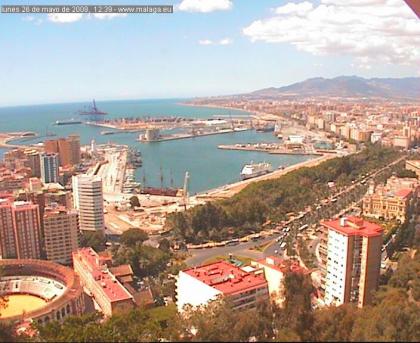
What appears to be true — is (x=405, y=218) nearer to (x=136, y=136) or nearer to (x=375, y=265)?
(x=375, y=265)

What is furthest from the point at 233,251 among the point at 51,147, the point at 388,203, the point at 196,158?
the point at 196,158

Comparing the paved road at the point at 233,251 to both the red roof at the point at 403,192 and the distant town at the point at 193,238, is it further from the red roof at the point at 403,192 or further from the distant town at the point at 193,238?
the red roof at the point at 403,192

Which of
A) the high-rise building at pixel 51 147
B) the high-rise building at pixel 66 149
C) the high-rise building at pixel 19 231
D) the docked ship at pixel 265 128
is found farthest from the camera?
the docked ship at pixel 265 128

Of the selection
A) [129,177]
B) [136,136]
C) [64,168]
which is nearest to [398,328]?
[129,177]

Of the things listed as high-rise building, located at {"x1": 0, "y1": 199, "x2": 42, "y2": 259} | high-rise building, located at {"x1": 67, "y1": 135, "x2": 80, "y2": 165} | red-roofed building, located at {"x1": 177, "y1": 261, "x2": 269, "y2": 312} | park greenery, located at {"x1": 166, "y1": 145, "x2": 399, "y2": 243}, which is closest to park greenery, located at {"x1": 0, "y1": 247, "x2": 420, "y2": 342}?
red-roofed building, located at {"x1": 177, "y1": 261, "x2": 269, "y2": 312}

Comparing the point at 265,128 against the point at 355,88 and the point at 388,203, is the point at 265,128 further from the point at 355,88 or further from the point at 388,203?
the point at 355,88

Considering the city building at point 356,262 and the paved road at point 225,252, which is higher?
the city building at point 356,262

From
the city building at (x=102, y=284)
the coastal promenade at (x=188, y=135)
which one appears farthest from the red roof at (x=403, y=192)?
the coastal promenade at (x=188, y=135)
